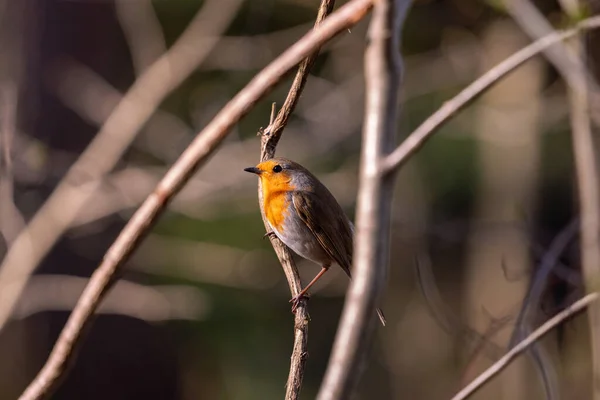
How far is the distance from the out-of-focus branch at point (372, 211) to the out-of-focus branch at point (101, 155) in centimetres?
481

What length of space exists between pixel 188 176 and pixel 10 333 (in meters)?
8.26

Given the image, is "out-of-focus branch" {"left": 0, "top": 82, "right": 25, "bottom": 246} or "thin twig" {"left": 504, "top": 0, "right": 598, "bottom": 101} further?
"out-of-focus branch" {"left": 0, "top": 82, "right": 25, "bottom": 246}

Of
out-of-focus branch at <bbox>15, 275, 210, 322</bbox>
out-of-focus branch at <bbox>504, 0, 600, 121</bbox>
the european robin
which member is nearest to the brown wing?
the european robin

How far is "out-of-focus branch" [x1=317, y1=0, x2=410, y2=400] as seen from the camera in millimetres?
651

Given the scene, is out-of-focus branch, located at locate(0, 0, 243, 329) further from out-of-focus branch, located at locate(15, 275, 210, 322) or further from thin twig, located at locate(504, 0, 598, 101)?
thin twig, located at locate(504, 0, 598, 101)

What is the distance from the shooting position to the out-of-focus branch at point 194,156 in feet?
2.43

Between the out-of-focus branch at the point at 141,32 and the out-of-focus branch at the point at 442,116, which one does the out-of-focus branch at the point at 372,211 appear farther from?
the out-of-focus branch at the point at 141,32

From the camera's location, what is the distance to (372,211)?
676 mm

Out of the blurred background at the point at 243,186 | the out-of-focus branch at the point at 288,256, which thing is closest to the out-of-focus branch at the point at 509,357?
the out-of-focus branch at the point at 288,256

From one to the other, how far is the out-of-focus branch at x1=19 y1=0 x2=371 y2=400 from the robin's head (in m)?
2.49

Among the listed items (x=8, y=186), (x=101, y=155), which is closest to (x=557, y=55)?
(x=8, y=186)

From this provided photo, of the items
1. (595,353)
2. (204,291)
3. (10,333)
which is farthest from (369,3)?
(10,333)

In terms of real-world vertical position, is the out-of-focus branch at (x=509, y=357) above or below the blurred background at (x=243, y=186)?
below

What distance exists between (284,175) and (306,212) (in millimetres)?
177
